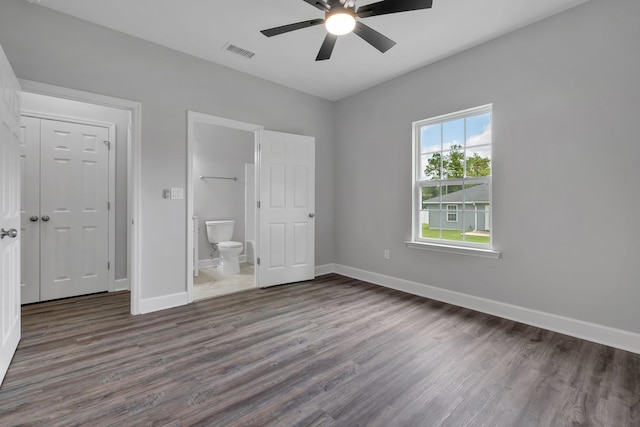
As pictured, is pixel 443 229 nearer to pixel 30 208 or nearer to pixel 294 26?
pixel 294 26

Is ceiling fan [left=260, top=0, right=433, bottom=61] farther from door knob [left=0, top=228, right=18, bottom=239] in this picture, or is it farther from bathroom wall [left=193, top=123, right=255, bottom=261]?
bathroom wall [left=193, top=123, right=255, bottom=261]

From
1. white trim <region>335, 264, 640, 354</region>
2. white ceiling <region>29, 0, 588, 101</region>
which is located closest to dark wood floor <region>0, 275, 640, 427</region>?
white trim <region>335, 264, 640, 354</region>

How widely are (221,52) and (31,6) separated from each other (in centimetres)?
157

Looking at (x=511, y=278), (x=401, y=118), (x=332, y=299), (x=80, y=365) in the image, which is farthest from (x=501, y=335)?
(x=80, y=365)

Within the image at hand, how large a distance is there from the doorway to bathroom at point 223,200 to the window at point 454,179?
8.79 ft

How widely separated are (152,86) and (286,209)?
6.93 ft

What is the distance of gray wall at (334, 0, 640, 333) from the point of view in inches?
90.7

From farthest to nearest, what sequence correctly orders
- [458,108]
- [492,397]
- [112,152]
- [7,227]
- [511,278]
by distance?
[112,152] < [458,108] < [511,278] < [7,227] < [492,397]

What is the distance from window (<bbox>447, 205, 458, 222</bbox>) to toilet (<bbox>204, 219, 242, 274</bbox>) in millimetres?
3143

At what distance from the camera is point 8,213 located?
76.4 inches

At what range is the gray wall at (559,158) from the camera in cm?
230

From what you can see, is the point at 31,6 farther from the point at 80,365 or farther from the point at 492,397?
the point at 492,397

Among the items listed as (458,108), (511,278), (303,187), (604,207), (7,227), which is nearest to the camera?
(7,227)

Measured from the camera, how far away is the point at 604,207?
2387 millimetres
